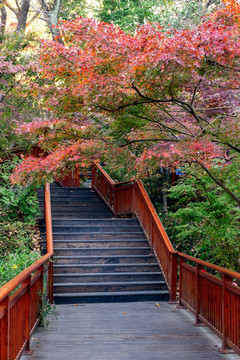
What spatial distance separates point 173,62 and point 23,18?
430 inches

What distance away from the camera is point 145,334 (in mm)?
5098

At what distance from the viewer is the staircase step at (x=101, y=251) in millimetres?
8336

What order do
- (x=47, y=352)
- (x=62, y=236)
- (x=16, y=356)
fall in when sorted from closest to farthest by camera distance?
(x=16, y=356)
(x=47, y=352)
(x=62, y=236)

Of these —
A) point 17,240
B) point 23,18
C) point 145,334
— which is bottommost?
point 145,334

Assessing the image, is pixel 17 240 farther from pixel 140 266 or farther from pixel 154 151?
pixel 154 151

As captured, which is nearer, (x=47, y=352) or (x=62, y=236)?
(x=47, y=352)

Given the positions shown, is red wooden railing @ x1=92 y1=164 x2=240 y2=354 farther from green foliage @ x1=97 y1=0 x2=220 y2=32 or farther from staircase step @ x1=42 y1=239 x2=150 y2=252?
green foliage @ x1=97 y1=0 x2=220 y2=32

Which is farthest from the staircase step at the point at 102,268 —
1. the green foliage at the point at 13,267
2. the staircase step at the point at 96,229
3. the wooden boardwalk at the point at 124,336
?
the staircase step at the point at 96,229

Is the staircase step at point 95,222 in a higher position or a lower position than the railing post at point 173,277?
higher

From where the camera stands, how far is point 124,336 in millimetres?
5000

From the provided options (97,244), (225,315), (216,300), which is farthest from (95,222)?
(225,315)

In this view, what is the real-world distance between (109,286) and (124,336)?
2343mm

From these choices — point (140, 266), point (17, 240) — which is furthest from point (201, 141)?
point (17, 240)

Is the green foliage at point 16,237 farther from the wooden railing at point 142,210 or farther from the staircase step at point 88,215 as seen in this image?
the wooden railing at point 142,210
